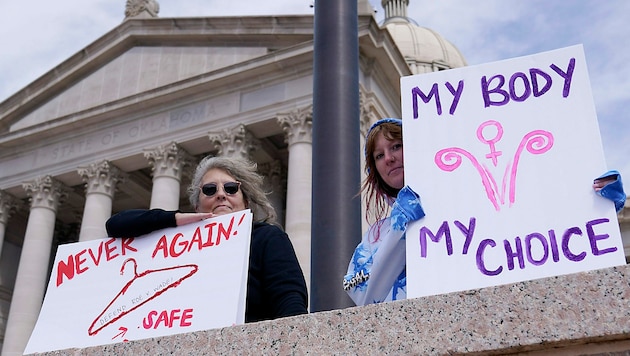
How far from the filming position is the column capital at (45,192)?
31469 millimetres

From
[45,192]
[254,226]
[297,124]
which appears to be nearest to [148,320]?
[254,226]

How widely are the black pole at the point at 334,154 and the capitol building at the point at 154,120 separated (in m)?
17.3

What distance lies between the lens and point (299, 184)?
24281 mm

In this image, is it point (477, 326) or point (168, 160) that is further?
point (168, 160)

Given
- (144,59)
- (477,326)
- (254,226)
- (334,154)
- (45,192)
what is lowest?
(477,326)

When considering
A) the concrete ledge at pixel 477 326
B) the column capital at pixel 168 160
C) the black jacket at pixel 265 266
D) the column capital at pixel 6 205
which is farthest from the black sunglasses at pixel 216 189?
the column capital at pixel 6 205

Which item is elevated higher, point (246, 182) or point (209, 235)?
point (246, 182)

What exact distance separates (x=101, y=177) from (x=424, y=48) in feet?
134

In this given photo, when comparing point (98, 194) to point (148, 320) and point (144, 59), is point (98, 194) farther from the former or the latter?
point (148, 320)

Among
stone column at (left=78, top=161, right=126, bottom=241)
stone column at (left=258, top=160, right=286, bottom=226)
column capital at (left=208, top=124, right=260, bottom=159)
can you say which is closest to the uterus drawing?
column capital at (left=208, top=124, right=260, bottom=159)

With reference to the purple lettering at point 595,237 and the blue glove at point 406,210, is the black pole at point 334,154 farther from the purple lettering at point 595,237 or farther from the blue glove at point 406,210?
the purple lettering at point 595,237

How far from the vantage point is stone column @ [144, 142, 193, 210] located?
2770 centimetres

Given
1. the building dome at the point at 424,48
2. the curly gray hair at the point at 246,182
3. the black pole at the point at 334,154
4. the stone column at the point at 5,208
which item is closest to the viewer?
the curly gray hair at the point at 246,182

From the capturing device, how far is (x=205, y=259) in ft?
12.0
